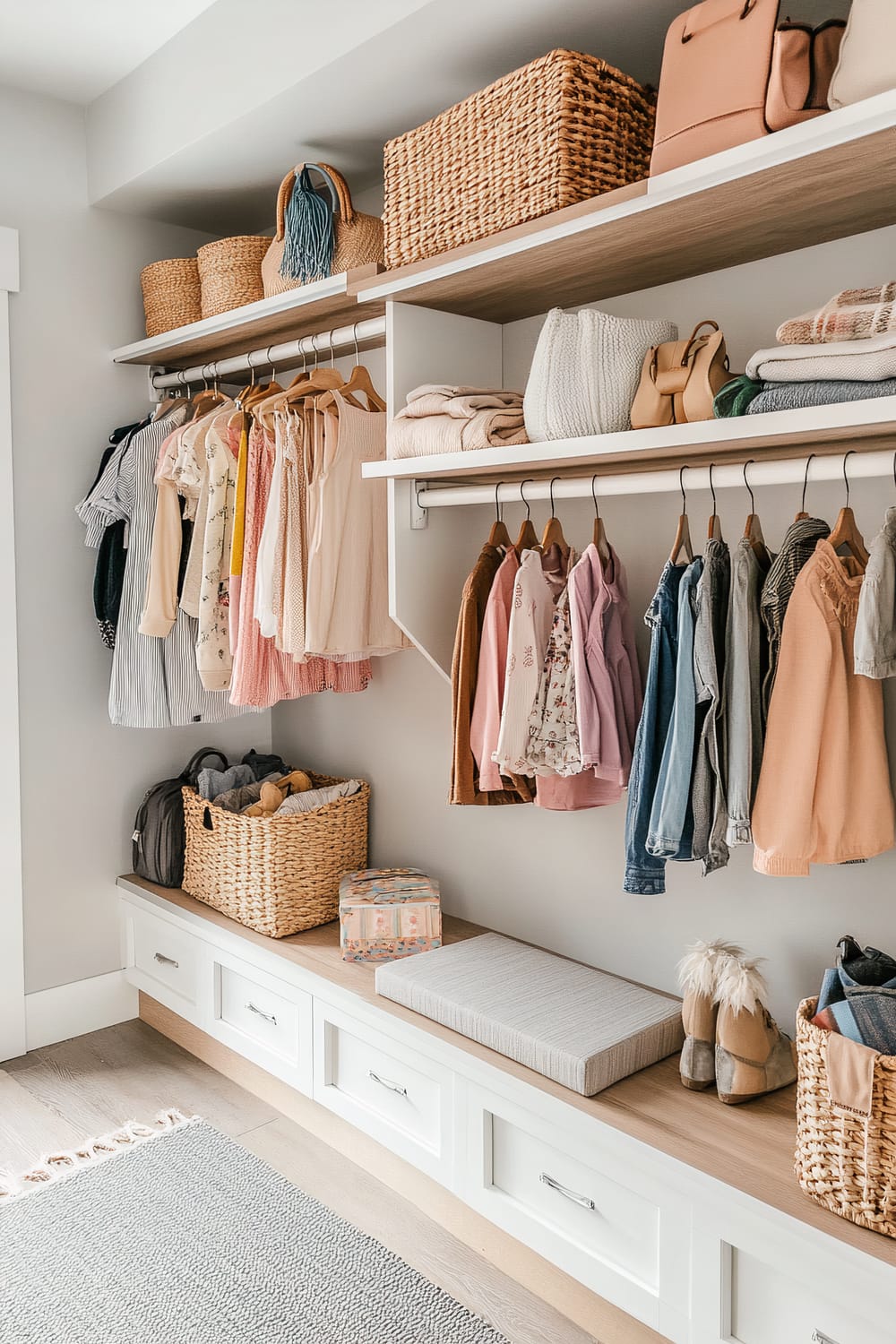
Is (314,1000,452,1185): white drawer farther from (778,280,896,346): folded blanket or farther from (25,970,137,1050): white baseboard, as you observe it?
(778,280,896,346): folded blanket

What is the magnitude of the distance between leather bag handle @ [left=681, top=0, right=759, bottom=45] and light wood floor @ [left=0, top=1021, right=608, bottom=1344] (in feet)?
7.23

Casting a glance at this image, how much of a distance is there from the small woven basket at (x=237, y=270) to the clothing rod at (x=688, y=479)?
867 millimetres

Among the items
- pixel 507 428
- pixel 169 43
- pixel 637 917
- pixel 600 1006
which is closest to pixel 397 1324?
pixel 600 1006

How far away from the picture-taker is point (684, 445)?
1.64 metres

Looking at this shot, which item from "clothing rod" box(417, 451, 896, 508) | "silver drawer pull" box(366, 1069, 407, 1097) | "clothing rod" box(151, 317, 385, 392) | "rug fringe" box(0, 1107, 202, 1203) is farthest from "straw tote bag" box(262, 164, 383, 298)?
"rug fringe" box(0, 1107, 202, 1203)

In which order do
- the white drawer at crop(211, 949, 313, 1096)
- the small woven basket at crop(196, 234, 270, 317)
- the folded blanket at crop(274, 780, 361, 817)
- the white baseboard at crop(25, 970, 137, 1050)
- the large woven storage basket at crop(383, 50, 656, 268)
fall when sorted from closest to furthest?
the large woven storage basket at crop(383, 50, 656, 268), the white drawer at crop(211, 949, 313, 1096), the small woven basket at crop(196, 234, 270, 317), the folded blanket at crop(274, 780, 361, 817), the white baseboard at crop(25, 970, 137, 1050)

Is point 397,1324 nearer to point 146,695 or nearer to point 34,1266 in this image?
point 34,1266

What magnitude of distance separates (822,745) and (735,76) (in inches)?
40.0

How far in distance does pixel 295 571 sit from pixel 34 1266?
1.54 meters

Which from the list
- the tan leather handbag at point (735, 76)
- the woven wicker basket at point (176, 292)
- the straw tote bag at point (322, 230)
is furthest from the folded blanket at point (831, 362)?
the woven wicker basket at point (176, 292)

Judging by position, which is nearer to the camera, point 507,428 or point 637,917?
point 507,428

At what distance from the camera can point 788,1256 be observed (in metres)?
1.47

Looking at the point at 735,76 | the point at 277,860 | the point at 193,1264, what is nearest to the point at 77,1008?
the point at 277,860

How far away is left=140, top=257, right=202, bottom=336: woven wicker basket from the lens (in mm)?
2883
